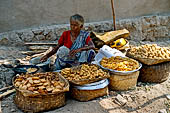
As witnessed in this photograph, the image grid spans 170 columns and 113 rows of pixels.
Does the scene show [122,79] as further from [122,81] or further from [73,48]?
[73,48]

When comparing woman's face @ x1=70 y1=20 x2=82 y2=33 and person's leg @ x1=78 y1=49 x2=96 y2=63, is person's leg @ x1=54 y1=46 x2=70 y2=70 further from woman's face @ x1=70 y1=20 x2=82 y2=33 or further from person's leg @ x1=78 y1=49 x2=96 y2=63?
woman's face @ x1=70 y1=20 x2=82 y2=33

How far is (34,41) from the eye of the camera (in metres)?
6.25

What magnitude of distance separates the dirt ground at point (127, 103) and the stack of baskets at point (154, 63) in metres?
0.21

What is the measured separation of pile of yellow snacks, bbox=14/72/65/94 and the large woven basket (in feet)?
0.22

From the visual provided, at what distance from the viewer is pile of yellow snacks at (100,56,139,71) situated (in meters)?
3.93

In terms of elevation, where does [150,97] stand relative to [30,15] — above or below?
below

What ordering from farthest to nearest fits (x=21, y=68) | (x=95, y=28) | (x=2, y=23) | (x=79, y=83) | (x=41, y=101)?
(x=95, y=28)
(x=2, y=23)
(x=21, y=68)
(x=79, y=83)
(x=41, y=101)

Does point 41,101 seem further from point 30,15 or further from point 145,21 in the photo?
point 145,21

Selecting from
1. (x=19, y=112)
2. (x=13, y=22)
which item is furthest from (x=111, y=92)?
(x=13, y=22)

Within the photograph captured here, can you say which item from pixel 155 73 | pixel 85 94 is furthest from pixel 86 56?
pixel 155 73

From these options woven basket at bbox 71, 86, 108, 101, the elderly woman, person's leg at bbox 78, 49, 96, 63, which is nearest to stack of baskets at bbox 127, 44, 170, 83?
person's leg at bbox 78, 49, 96, 63

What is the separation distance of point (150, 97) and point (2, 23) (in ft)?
13.5

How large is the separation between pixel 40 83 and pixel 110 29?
3835mm

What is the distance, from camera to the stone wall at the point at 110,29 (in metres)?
6.03
